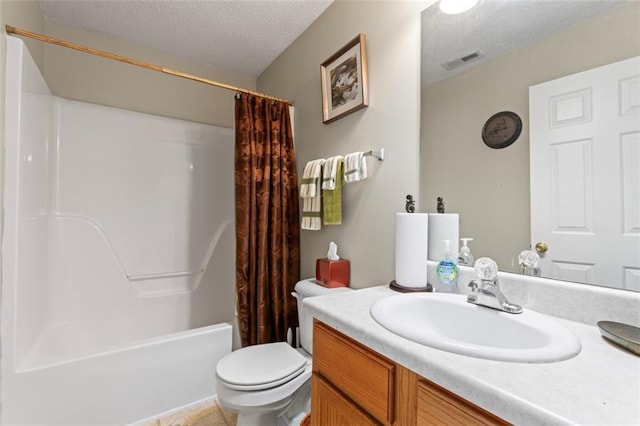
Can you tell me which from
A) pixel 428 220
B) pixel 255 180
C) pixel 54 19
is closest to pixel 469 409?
pixel 428 220

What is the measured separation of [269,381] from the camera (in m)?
1.19

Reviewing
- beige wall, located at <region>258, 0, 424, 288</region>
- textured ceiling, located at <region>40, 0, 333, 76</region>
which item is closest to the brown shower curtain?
beige wall, located at <region>258, 0, 424, 288</region>

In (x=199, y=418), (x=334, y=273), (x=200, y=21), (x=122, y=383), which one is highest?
(x=200, y=21)

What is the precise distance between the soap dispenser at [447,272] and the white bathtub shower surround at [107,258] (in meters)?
1.32

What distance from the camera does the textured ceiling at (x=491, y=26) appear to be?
2.72 feet

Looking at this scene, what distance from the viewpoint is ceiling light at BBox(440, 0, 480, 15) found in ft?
3.55

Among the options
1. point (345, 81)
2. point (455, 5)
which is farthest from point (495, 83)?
point (345, 81)

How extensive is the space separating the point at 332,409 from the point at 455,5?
150cm

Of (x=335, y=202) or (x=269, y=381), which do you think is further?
(x=335, y=202)

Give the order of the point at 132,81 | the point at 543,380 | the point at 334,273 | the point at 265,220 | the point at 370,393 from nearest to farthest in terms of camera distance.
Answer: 1. the point at 543,380
2. the point at 370,393
3. the point at 334,273
4. the point at 265,220
5. the point at 132,81

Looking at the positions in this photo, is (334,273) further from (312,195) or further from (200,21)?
(200,21)

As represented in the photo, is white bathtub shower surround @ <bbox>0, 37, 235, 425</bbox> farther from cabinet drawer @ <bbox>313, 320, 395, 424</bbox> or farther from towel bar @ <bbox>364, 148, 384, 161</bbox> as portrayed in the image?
towel bar @ <bbox>364, 148, 384, 161</bbox>

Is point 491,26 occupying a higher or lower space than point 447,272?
higher

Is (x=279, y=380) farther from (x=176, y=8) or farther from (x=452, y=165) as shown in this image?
(x=176, y=8)
